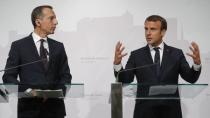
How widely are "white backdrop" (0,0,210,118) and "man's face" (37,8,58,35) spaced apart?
0.31m

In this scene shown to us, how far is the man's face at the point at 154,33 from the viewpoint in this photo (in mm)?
4996

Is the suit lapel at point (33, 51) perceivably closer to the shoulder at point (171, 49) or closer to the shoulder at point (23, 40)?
the shoulder at point (23, 40)

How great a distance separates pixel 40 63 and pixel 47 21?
2.14ft

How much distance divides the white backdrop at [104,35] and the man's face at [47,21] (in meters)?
0.31

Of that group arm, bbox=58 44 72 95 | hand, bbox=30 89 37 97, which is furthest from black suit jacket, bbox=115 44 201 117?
hand, bbox=30 89 37 97


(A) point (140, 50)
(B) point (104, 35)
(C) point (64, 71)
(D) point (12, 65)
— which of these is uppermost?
(B) point (104, 35)

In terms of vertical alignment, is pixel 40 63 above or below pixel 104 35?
below

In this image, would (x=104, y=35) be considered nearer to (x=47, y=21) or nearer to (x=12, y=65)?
(x=47, y=21)

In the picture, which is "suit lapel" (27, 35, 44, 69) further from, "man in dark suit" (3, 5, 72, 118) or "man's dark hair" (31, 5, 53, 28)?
"man's dark hair" (31, 5, 53, 28)

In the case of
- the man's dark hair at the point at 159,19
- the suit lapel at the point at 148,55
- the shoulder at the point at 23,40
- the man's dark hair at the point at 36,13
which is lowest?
the suit lapel at the point at 148,55

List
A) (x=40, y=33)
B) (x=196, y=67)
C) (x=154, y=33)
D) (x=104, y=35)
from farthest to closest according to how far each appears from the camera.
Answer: (x=104, y=35)
(x=40, y=33)
(x=154, y=33)
(x=196, y=67)

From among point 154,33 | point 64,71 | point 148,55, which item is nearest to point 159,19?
point 154,33

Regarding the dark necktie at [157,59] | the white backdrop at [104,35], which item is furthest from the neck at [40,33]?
the dark necktie at [157,59]

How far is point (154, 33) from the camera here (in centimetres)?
502
